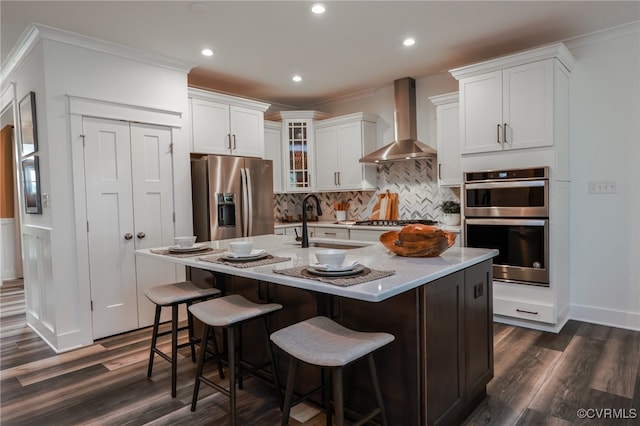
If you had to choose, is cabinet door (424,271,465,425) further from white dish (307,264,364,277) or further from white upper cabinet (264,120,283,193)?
white upper cabinet (264,120,283,193)

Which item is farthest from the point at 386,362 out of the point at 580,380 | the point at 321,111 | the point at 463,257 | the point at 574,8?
the point at 321,111

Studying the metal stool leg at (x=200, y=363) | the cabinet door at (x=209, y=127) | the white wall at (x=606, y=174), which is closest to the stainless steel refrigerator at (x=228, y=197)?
the cabinet door at (x=209, y=127)

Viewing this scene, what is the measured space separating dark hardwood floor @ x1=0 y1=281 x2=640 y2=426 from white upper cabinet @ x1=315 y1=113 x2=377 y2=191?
2.52 m

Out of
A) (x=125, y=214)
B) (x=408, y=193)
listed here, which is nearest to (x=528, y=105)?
(x=408, y=193)

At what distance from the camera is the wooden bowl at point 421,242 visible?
2039 mm

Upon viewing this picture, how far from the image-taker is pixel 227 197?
163 inches

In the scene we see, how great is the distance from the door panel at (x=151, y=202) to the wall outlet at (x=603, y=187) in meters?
3.99

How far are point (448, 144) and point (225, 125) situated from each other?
250 cm

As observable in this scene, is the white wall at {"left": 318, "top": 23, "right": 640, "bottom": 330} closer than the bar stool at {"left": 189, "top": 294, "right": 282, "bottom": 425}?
No

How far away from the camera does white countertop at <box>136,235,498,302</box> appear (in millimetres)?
1437

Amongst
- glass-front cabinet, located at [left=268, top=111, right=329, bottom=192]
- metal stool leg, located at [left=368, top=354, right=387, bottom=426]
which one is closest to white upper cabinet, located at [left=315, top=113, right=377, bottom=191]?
glass-front cabinet, located at [left=268, top=111, right=329, bottom=192]

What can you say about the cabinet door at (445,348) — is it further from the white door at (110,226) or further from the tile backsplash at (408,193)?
the white door at (110,226)

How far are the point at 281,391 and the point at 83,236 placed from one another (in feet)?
7.32

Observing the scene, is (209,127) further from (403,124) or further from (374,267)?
(374,267)
